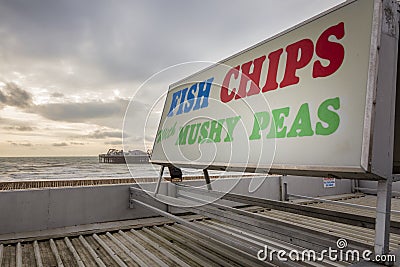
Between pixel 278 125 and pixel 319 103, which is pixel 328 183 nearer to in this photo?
pixel 278 125

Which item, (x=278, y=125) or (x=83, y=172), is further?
(x=83, y=172)

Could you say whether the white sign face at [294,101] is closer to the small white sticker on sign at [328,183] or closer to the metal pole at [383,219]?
the metal pole at [383,219]

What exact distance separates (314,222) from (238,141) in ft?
8.79

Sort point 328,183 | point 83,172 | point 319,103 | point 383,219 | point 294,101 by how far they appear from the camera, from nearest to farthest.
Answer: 1. point 383,219
2. point 319,103
3. point 294,101
4. point 328,183
5. point 83,172

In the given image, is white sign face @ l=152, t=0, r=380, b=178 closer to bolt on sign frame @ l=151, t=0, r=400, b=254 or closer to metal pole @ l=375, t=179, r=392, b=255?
bolt on sign frame @ l=151, t=0, r=400, b=254

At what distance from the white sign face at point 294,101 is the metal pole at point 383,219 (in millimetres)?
202

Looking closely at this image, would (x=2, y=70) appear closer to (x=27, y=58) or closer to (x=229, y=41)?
(x=27, y=58)

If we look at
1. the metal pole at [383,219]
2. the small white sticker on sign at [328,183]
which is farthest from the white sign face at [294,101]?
the small white sticker on sign at [328,183]

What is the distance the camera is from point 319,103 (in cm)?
159

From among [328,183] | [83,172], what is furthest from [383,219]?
[83,172]

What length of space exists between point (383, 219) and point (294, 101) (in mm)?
833

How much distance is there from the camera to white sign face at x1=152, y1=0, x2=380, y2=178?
4.64ft

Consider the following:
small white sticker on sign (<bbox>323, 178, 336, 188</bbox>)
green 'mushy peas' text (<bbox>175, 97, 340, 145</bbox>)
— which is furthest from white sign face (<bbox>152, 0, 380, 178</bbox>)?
small white sticker on sign (<bbox>323, 178, 336, 188</bbox>)

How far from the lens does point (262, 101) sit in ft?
6.66
